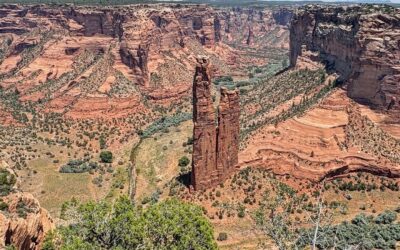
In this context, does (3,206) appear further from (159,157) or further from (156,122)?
(156,122)

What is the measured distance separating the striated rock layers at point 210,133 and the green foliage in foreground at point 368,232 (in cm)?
1595

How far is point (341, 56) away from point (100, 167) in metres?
47.3

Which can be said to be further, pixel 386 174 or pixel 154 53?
pixel 154 53

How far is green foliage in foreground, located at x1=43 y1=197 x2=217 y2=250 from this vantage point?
103ft

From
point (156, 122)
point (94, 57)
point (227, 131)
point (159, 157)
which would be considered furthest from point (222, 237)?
point (94, 57)

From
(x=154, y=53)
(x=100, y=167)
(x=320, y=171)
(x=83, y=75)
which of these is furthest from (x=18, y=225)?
(x=154, y=53)

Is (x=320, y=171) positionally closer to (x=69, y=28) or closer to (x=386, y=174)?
(x=386, y=174)

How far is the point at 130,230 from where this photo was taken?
103ft

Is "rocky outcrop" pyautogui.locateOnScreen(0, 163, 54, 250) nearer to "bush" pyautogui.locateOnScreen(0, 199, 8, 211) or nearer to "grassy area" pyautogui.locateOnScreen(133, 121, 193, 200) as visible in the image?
"bush" pyautogui.locateOnScreen(0, 199, 8, 211)

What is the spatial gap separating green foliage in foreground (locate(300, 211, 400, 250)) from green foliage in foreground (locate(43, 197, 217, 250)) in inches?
741

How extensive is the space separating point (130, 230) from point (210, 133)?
28.8 metres

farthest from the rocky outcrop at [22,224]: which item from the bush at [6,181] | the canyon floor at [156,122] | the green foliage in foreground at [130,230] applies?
the canyon floor at [156,122]

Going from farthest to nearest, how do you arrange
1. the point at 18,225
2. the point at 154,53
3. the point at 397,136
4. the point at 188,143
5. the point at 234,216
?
the point at 154,53, the point at 188,143, the point at 397,136, the point at 234,216, the point at 18,225

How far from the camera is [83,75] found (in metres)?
109
